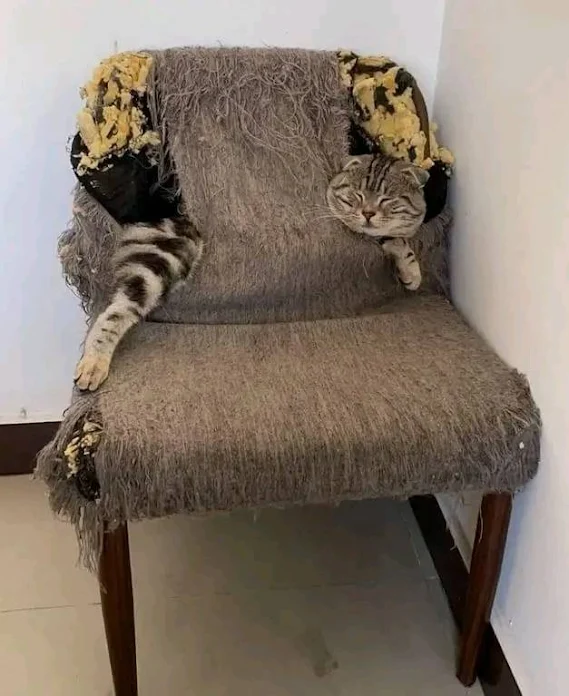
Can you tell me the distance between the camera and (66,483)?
3.38 ft

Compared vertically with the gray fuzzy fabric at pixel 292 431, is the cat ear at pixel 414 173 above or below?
above

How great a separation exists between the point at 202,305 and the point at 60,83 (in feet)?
1.57

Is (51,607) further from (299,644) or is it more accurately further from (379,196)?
(379,196)

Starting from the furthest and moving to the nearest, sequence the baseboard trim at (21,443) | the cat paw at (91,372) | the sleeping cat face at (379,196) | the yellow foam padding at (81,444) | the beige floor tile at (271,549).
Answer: the baseboard trim at (21,443)
the beige floor tile at (271,549)
the sleeping cat face at (379,196)
the cat paw at (91,372)
the yellow foam padding at (81,444)

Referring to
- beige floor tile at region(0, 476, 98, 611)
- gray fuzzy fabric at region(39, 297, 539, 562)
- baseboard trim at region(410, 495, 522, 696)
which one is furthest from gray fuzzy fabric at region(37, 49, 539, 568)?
beige floor tile at region(0, 476, 98, 611)

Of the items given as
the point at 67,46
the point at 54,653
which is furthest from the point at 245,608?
the point at 67,46

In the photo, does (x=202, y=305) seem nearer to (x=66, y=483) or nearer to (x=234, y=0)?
(x=66, y=483)

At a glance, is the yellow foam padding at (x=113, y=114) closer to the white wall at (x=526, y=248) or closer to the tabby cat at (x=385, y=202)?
the tabby cat at (x=385, y=202)

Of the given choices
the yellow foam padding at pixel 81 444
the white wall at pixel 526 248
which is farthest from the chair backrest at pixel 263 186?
the yellow foam padding at pixel 81 444

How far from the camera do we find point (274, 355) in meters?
1.21

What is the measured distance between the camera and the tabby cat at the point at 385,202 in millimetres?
1352

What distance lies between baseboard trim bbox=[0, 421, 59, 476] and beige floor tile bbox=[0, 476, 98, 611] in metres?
0.04

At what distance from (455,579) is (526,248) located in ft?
2.01

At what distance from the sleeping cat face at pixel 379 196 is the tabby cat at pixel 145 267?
0.80 feet
